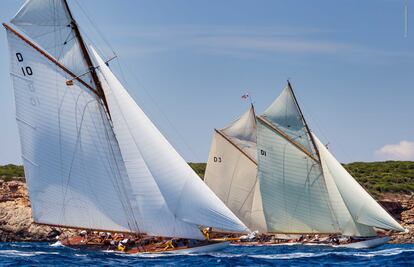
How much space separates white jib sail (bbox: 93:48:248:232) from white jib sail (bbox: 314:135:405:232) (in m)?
19.4

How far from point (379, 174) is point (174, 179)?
63.6 m

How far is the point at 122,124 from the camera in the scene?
52.5m

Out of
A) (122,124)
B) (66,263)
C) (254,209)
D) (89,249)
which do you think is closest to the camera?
(66,263)

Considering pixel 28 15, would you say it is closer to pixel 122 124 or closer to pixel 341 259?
pixel 122 124

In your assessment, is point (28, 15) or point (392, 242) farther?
point (392, 242)

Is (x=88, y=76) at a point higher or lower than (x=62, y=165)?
higher

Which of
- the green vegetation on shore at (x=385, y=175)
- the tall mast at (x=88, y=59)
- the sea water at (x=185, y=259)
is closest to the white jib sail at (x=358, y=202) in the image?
the sea water at (x=185, y=259)

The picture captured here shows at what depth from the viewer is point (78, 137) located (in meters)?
54.1

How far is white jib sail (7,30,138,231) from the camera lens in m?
53.6

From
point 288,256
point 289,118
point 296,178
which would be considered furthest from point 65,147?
point 289,118

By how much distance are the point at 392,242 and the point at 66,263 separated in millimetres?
43851

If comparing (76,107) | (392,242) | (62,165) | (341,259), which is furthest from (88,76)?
(392,242)

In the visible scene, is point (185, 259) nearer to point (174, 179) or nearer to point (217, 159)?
point (174, 179)

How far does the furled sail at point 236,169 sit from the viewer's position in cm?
7769
